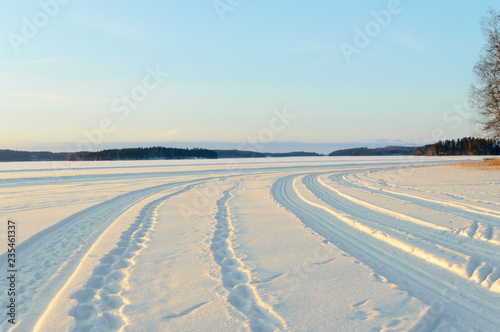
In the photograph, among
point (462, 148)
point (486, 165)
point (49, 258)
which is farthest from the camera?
point (462, 148)

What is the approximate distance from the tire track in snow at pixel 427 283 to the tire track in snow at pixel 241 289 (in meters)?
1.54

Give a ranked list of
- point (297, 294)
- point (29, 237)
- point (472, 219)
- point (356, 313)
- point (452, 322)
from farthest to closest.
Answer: point (472, 219) → point (29, 237) → point (297, 294) → point (356, 313) → point (452, 322)

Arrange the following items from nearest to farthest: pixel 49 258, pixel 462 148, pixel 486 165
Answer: pixel 49 258, pixel 486 165, pixel 462 148

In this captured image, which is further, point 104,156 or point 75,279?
point 104,156

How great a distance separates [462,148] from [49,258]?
132 meters

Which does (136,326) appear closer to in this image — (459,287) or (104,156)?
(459,287)

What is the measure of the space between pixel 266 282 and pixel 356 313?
1187mm

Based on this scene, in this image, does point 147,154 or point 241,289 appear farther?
point 147,154

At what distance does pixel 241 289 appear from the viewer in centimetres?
391

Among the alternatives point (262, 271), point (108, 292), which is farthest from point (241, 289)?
point (108, 292)

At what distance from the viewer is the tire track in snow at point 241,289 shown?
3.10 meters

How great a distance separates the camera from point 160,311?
341 centimetres

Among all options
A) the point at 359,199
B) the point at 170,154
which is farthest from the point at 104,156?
the point at 359,199

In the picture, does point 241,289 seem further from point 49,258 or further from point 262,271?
point 49,258
